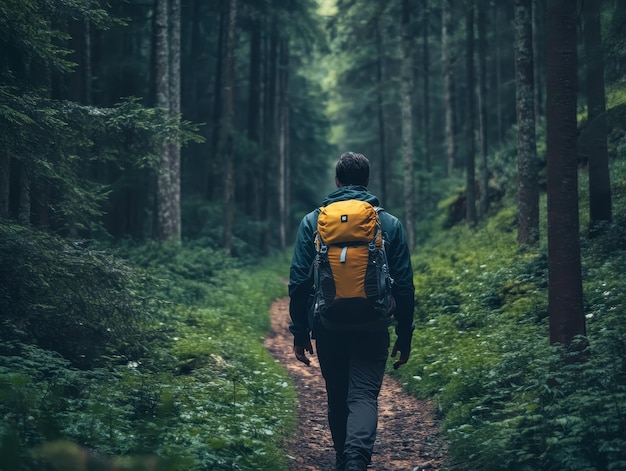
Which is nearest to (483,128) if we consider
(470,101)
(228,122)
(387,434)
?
(470,101)

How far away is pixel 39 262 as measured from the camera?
6.88 metres

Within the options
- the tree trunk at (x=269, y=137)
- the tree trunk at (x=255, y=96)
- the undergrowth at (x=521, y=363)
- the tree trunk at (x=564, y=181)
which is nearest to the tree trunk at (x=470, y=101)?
the undergrowth at (x=521, y=363)

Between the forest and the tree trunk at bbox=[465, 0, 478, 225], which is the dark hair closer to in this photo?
the forest

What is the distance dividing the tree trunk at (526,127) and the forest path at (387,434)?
6.11 metres

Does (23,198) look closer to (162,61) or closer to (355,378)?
(355,378)

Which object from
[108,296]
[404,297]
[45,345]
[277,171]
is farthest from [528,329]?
[277,171]

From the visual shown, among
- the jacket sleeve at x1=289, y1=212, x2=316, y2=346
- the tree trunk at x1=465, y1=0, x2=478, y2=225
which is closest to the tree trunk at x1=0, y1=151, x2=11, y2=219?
the jacket sleeve at x1=289, y1=212, x2=316, y2=346

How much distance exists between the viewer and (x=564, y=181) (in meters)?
6.21

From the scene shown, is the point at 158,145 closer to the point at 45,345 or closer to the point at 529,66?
the point at 45,345

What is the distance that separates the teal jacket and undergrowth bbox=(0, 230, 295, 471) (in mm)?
1331

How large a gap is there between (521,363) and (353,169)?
346cm

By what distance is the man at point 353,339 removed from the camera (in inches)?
184

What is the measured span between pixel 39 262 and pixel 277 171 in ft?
81.1

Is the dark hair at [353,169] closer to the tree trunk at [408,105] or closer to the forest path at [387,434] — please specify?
the forest path at [387,434]
